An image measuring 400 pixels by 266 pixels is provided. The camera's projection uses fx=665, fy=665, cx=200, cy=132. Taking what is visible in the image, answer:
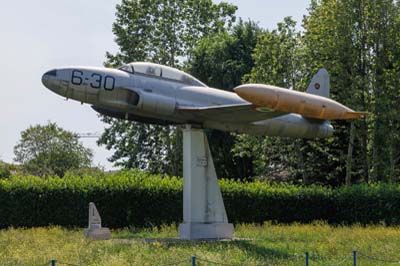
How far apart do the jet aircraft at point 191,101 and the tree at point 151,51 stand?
21.1m

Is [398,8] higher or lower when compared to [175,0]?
lower

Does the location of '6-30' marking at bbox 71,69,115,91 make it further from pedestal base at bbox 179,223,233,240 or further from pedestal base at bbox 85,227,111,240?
pedestal base at bbox 179,223,233,240

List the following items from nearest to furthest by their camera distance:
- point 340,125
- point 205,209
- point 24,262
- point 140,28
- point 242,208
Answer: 1. point 24,262
2. point 205,209
3. point 242,208
4. point 340,125
5. point 140,28

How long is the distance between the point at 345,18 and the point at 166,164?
16838mm

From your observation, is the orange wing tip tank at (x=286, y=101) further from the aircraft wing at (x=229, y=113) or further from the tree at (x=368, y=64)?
the tree at (x=368, y=64)

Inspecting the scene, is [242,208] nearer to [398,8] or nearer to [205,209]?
[205,209]

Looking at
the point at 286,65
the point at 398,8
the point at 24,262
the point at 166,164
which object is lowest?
the point at 24,262

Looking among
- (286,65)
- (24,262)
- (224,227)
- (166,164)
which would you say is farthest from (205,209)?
(166,164)

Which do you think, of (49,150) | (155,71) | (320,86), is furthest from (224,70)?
(49,150)

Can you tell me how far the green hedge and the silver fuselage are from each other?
24.1 ft

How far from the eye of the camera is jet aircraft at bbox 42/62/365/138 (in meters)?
19.5

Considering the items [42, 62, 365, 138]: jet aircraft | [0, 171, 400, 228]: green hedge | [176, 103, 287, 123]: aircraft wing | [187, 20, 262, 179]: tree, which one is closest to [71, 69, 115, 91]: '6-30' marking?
[42, 62, 365, 138]: jet aircraft

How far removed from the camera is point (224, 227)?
74.0 feet

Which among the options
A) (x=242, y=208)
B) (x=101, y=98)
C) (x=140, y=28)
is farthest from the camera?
(x=140, y=28)
